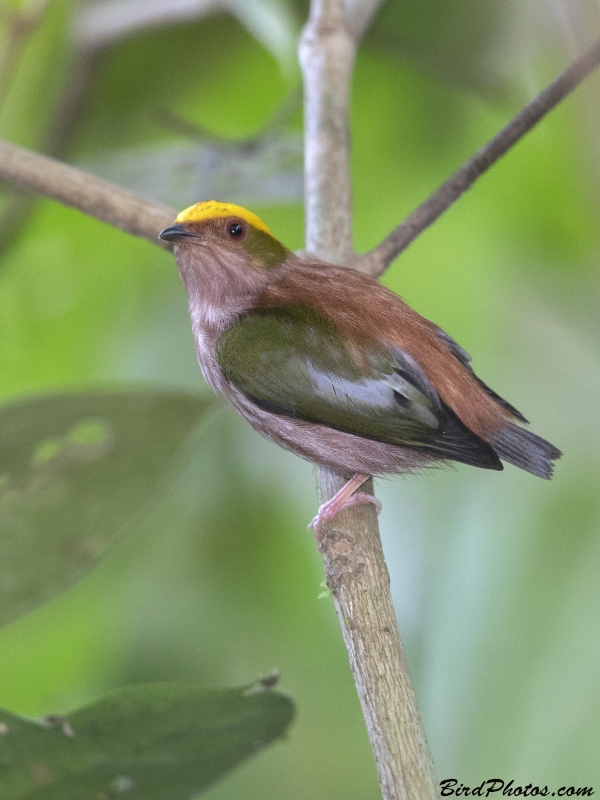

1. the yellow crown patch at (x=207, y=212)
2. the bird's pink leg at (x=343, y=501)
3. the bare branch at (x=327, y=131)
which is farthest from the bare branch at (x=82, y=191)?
the bird's pink leg at (x=343, y=501)

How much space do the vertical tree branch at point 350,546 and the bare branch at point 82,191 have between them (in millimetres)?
415

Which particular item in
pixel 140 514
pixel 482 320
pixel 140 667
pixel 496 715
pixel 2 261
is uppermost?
pixel 2 261

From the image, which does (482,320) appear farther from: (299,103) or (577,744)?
(577,744)

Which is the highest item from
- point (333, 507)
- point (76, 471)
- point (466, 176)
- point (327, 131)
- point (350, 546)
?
point (327, 131)

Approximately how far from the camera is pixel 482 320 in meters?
2.76

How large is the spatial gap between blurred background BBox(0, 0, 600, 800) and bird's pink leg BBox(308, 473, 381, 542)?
0.35 metres

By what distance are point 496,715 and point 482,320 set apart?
1.28 metres

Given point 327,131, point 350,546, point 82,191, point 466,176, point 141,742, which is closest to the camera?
point 141,742

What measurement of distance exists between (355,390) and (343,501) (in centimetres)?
28

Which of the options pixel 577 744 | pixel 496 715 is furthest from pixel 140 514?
pixel 577 744

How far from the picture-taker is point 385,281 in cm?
309

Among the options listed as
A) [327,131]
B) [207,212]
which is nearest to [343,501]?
[207,212]

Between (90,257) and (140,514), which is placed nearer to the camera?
(140,514)

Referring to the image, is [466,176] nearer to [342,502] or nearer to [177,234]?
[177,234]
